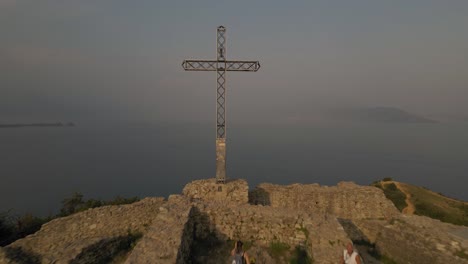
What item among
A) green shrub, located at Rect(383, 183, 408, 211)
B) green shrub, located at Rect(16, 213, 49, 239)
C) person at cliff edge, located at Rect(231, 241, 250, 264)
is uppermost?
person at cliff edge, located at Rect(231, 241, 250, 264)

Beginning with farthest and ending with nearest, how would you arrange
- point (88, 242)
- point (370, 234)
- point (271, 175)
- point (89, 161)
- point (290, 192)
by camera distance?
1. point (89, 161)
2. point (271, 175)
3. point (290, 192)
4. point (370, 234)
5. point (88, 242)

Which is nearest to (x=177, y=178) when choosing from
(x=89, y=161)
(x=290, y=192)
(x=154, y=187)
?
(x=154, y=187)

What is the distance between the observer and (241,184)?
14570mm

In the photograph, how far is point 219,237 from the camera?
9773 millimetres

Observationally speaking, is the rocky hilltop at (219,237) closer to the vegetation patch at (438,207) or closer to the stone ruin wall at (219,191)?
the stone ruin wall at (219,191)

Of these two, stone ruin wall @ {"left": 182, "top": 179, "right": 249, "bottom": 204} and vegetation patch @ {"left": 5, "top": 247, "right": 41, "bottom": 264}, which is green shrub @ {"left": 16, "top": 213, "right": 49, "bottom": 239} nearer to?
vegetation patch @ {"left": 5, "top": 247, "right": 41, "bottom": 264}

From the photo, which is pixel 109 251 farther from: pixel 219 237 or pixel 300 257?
pixel 300 257

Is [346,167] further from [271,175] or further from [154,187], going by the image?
[154,187]

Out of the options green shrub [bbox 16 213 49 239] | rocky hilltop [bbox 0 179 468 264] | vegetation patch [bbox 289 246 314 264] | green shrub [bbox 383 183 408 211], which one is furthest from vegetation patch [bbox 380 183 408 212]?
green shrub [bbox 16 213 49 239]

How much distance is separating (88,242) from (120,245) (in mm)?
1323

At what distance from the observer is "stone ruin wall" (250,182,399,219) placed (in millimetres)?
15781

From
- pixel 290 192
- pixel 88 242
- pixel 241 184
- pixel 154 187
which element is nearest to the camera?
pixel 88 242

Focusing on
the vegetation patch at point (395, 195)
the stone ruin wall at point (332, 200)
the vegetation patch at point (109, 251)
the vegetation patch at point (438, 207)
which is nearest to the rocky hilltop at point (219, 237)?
the vegetation patch at point (109, 251)

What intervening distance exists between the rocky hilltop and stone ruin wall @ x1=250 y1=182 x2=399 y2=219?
3.89 m
